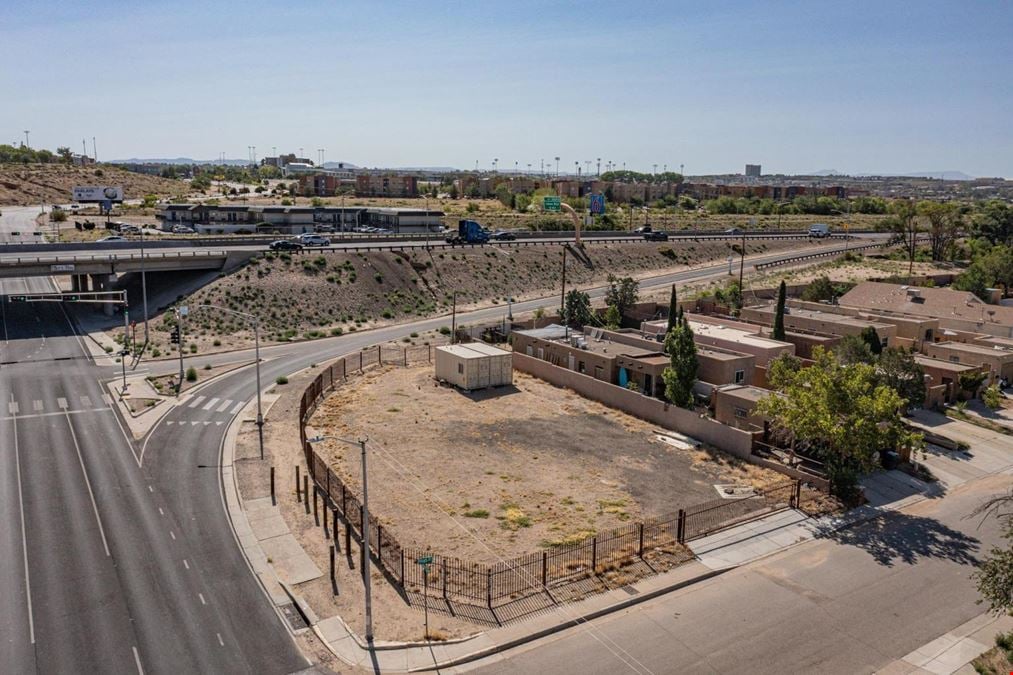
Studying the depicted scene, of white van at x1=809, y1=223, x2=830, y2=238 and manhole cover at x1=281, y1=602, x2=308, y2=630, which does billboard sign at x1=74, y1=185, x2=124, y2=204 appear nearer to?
manhole cover at x1=281, y1=602, x2=308, y2=630

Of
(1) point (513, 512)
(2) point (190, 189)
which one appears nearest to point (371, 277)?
(1) point (513, 512)

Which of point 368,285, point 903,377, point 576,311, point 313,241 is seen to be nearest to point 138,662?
point 903,377

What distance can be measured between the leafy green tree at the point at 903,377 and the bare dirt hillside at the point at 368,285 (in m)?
46.9

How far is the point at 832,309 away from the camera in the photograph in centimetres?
7556

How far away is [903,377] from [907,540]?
1641 cm

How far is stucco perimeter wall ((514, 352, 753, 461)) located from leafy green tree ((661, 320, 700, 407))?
101 cm

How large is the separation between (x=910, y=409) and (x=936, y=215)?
3237 inches

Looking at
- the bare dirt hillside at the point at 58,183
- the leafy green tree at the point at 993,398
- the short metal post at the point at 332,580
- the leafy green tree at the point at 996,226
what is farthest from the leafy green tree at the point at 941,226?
the bare dirt hillside at the point at 58,183

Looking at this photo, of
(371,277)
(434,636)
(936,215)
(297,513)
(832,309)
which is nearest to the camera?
(434,636)

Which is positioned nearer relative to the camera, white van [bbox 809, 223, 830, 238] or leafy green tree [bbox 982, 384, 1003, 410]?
leafy green tree [bbox 982, 384, 1003, 410]

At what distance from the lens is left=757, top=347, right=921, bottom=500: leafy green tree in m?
35.2

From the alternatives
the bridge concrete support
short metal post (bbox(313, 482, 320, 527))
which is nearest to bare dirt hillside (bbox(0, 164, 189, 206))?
the bridge concrete support

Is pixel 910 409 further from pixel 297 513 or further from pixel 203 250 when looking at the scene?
pixel 203 250

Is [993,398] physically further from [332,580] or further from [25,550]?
[25,550]
